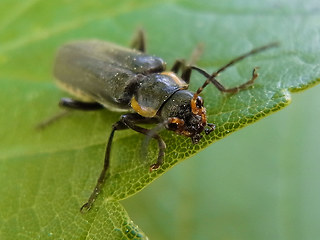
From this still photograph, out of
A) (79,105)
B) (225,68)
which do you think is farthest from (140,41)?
(225,68)

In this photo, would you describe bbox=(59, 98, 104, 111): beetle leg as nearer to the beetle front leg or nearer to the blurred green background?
the beetle front leg

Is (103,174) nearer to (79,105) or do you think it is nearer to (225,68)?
(79,105)

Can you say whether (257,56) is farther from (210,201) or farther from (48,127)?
(48,127)

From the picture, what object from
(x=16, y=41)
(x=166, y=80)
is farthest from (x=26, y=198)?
(x=16, y=41)

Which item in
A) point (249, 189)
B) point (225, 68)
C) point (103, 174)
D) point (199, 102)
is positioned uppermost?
point (225, 68)

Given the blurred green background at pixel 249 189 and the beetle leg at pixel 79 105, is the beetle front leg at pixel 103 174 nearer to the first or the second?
the beetle leg at pixel 79 105

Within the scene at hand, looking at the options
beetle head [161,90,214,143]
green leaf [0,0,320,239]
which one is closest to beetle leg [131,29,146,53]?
green leaf [0,0,320,239]
